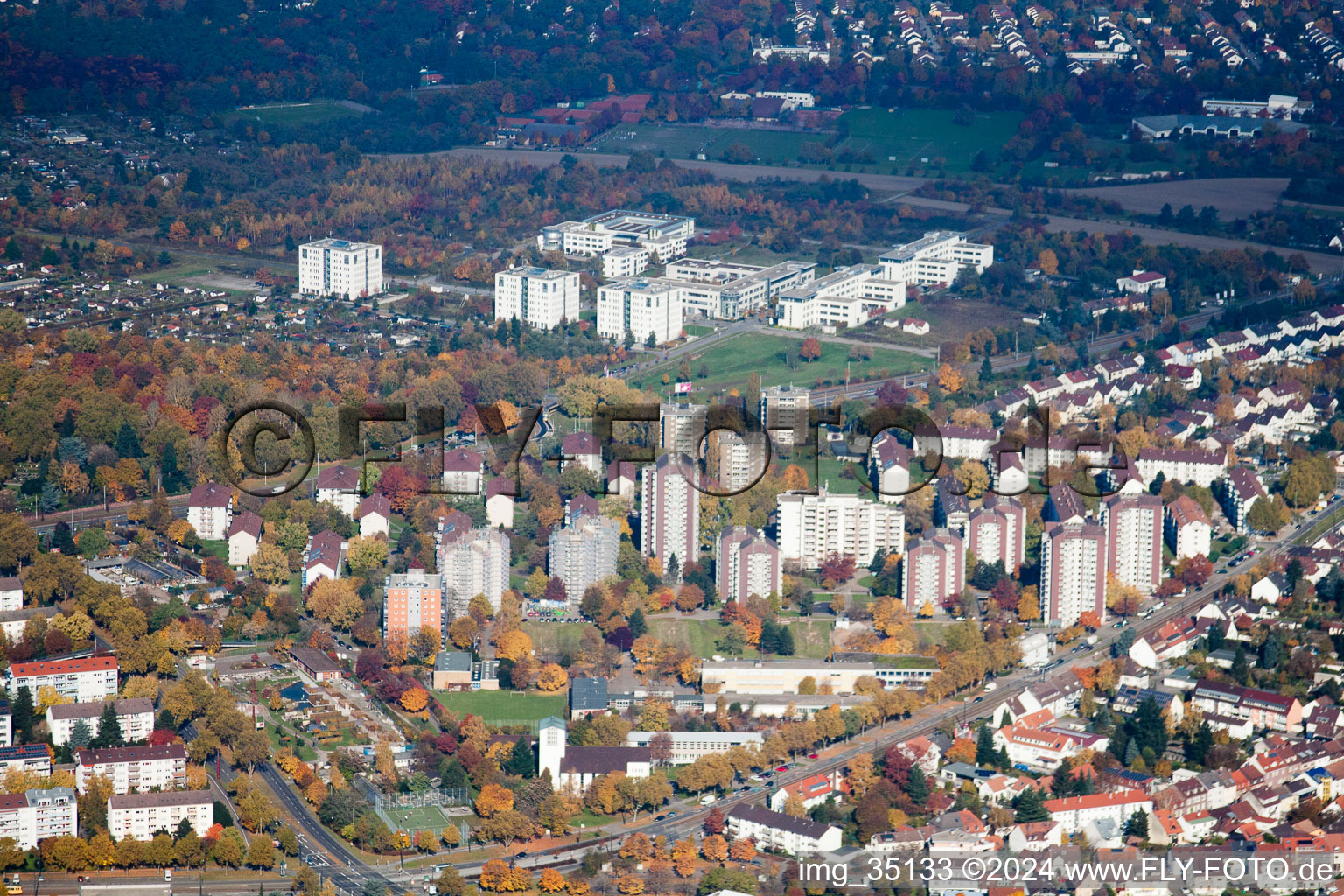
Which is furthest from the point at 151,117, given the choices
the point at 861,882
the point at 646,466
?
the point at 861,882


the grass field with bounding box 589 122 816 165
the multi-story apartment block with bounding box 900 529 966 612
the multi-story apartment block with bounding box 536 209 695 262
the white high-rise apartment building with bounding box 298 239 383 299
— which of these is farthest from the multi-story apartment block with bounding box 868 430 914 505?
the grass field with bounding box 589 122 816 165

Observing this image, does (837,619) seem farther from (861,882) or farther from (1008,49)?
(1008,49)

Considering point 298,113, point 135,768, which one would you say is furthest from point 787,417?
point 298,113

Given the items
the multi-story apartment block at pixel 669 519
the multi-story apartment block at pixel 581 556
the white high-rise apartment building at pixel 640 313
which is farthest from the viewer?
the white high-rise apartment building at pixel 640 313

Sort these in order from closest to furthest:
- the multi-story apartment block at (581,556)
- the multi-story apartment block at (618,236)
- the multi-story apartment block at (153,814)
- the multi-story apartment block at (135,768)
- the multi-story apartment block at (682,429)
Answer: the multi-story apartment block at (153,814)
the multi-story apartment block at (135,768)
the multi-story apartment block at (581,556)
the multi-story apartment block at (682,429)
the multi-story apartment block at (618,236)

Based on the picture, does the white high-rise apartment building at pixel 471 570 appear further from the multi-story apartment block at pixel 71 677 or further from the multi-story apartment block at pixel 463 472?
the multi-story apartment block at pixel 71 677

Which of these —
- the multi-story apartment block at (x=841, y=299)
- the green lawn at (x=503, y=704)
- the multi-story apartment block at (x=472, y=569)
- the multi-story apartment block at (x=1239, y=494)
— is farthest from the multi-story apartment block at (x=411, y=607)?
the multi-story apartment block at (x=841, y=299)

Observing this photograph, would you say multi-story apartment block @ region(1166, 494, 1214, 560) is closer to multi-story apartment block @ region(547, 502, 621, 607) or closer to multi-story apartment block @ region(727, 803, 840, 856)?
multi-story apartment block @ region(547, 502, 621, 607)

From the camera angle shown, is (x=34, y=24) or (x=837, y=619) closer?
(x=837, y=619)
